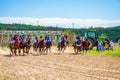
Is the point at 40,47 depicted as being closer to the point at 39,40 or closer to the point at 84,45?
the point at 39,40

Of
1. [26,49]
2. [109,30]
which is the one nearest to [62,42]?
[26,49]

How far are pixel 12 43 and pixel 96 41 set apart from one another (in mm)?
12776

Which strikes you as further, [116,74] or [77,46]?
[77,46]

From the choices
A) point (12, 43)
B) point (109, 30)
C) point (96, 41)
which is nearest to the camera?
point (12, 43)

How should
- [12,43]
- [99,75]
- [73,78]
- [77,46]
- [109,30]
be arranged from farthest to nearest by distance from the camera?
[109,30]
[77,46]
[12,43]
[99,75]
[73,78]

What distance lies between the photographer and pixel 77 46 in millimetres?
30562

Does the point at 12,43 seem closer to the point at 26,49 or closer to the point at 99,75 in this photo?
the point at 26,49

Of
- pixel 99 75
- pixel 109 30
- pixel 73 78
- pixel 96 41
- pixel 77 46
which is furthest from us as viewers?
pixel 109 30

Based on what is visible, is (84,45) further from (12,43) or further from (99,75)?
(99,75)

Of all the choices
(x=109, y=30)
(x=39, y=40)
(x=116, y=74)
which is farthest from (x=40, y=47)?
(x=109, y=30)

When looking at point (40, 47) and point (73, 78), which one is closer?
point (73, 78)

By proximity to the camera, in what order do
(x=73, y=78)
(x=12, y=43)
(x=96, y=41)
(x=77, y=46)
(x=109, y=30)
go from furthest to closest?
(x=109, y=30) < (x=96, y=41) < (x=77, y=46) < (x=12, y=43) < (x=73, y=78)

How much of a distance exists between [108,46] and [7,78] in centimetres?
2624

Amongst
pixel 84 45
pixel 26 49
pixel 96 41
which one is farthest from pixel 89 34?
pixel 26 49
